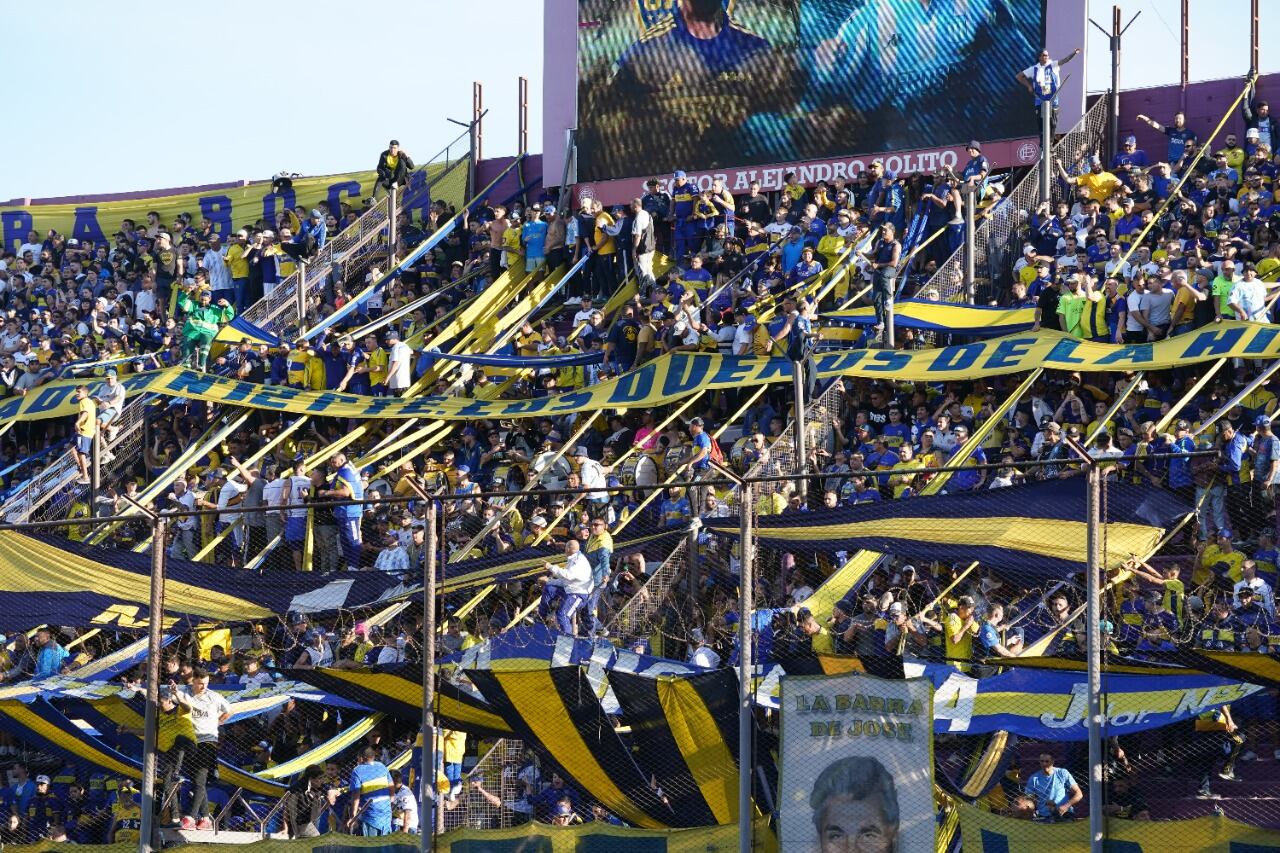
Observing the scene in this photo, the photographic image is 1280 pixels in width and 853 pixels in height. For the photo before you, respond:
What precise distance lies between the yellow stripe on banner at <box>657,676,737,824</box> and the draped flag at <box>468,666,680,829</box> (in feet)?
1.43

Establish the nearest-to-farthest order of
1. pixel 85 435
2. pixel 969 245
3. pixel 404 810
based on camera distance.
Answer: pixel 404 810
pixel 969 245
pixel 85 435

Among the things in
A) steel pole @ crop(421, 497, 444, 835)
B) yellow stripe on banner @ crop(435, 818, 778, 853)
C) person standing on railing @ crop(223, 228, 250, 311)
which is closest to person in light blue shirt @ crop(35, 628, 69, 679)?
yellow stripe on banner @ crop(435, 818, 778, 853)

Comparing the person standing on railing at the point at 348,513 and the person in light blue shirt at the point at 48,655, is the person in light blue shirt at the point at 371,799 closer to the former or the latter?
the person standing on railing at the point at 348,513

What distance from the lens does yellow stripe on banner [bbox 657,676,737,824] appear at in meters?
12.9

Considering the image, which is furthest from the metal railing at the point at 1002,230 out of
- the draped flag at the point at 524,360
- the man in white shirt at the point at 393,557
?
Answer: the man in white shirt at the point at 393,557

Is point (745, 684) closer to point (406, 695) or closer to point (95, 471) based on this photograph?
point (406, 695)

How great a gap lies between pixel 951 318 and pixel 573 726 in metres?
9.43

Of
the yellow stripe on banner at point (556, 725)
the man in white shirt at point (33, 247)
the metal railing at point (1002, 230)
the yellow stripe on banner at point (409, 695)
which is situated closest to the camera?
the yellow stripe on banner at point (556, 725)

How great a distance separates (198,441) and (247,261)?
17.1ft

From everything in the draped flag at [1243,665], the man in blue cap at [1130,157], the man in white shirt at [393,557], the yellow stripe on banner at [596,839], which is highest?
the man in blue cap at [1130,157]

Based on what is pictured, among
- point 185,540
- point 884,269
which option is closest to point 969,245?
point 884,269

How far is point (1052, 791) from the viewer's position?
13141 millimetres

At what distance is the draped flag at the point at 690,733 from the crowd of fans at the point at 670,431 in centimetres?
68

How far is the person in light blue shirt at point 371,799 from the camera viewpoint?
586 inches
